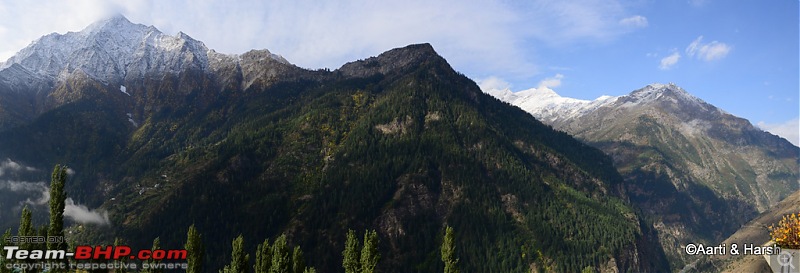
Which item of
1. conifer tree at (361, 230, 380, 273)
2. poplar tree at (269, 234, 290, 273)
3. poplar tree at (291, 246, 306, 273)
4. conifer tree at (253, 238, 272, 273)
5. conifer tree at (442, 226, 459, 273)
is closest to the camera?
conifer tree at (442, 226, 459, 273)

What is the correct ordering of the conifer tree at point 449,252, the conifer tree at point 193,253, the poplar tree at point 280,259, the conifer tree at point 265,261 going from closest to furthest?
1. the conifer tree at point 449,252
2. the conifer tree at point 193,253
3. the conifer tree at point 265,261
4. the poplar tree at point 280,259

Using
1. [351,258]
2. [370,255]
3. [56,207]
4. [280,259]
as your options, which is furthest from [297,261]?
[56,207]

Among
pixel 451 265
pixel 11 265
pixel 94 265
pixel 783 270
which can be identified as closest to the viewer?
pixel 783 270

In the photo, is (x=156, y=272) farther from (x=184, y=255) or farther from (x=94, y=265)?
(x=94, y=265)

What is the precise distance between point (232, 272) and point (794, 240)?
111491 millimetres

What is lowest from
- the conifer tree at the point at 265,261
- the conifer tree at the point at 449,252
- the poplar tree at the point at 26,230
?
the conifer tree at the point at 449,252

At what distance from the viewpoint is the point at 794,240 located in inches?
1112

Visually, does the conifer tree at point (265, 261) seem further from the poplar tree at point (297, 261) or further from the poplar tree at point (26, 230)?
the poplar tree at point (26, 230)

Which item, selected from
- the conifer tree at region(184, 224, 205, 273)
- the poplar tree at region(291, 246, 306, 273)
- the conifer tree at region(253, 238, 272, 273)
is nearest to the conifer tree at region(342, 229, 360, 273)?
the poplar tree at region(291, 246, 306, 273)

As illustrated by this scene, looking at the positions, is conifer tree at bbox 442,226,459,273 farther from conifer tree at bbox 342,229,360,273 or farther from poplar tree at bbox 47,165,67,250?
poplar tree at bbox 47,165,67,250

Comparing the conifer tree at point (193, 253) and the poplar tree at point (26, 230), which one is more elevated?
the poplar tree at point (26, 230)

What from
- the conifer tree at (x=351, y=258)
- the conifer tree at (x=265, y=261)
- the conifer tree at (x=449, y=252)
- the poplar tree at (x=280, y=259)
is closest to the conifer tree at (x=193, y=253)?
the conifer tree at (x=265, y=261)

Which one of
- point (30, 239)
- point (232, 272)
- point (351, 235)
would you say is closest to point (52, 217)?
point (30, 239)

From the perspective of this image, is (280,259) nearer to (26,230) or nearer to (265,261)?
(265,261)
